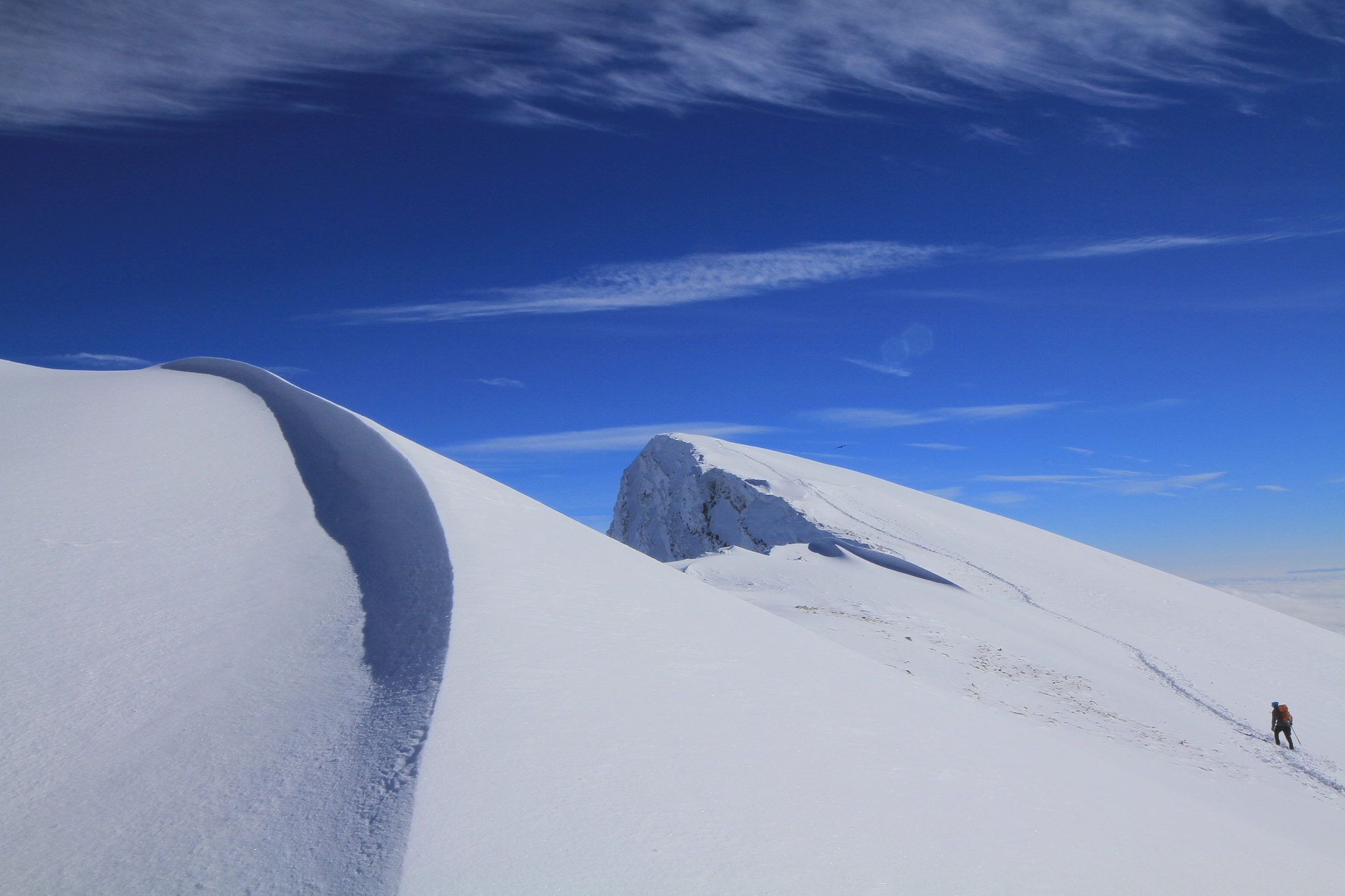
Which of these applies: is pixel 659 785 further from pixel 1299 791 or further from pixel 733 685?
pixel 1299 791

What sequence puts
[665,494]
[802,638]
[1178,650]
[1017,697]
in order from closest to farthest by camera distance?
[802,638] → [1017,697] → [1178,650] → [665,494]

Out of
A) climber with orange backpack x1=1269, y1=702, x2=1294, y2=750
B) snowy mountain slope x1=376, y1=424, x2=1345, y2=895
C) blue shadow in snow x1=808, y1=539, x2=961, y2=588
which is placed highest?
snowy mountain slope x1=376, y1=424, x2=1345, y2=895

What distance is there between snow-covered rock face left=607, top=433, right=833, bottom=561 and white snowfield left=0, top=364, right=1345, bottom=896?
44.8ft

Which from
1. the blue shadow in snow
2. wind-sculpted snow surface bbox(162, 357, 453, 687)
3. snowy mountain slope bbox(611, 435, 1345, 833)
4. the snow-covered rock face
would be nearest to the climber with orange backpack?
snowy mountain slope bbox(611, 435, 1345, 833)

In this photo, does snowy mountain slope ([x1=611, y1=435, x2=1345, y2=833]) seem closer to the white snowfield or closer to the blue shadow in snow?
the blue shadow in snow

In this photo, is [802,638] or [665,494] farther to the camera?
[665,494]

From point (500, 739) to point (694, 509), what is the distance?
23.8 m

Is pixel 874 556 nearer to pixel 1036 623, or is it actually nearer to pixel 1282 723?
pixel 1036 623

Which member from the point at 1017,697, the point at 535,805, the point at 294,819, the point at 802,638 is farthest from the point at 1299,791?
the point at 294,819

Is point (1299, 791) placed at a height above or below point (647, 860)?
below

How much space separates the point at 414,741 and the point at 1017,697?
7.52m

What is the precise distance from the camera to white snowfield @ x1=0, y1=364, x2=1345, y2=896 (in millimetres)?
2633

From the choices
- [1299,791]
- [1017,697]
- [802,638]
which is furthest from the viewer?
[1017,697]

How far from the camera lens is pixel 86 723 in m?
3.26
